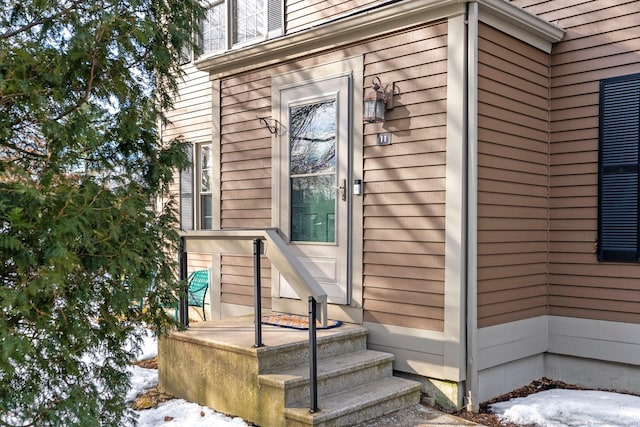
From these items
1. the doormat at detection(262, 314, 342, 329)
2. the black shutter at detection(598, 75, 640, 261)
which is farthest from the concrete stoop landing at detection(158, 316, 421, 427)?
the black shutter at detection(598, 75, 640, 261)

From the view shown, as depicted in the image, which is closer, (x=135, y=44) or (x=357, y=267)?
(x=135, y=44)

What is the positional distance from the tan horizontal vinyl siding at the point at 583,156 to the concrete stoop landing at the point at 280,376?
5.43 ft

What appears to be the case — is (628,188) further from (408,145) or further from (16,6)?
(16,6)

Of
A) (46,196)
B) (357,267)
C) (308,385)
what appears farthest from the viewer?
(357,267)

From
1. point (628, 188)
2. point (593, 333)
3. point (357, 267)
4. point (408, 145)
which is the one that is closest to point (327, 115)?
point (408, 145)

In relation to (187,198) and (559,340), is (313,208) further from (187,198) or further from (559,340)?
(187,198)

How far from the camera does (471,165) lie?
12.5 feet

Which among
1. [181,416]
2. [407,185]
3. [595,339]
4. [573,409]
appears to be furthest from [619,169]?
[181,416]

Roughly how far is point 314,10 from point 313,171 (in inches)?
86.4

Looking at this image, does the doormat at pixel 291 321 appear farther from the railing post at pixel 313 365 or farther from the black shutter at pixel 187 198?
the black shutter at pixel 187 198

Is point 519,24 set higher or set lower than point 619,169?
higher

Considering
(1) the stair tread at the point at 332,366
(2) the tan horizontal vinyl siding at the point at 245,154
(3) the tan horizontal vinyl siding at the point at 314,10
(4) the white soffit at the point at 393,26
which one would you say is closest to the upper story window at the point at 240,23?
(3) the tan horizontal vinyl siding at the point at 314,10

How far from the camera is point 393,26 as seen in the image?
4238 millimetres

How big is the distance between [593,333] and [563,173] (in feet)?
4.29
